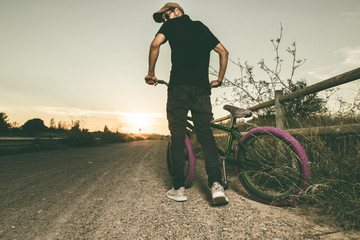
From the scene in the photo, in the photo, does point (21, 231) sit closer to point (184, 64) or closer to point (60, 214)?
point (60, 214)

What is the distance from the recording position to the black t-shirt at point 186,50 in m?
1.96

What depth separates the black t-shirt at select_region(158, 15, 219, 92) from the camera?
1955mm

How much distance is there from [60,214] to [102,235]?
595mm

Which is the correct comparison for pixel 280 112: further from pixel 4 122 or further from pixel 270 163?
pixel 4 122

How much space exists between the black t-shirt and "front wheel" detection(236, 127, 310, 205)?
0.77 meters

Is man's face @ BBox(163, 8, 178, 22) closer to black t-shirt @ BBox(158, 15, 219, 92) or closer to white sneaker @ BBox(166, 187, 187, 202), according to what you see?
black t-shirt @ BBox(158, 15, 219, 92)

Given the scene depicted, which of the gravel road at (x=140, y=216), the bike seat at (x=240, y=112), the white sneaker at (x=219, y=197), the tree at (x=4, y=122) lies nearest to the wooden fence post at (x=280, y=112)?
the bike seat at (x=240, y=112)

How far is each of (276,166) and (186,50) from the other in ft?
4.83

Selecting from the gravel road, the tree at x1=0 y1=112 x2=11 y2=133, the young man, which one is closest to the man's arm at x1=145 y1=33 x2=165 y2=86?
the young man

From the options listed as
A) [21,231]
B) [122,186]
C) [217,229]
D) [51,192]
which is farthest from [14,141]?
[217,229]

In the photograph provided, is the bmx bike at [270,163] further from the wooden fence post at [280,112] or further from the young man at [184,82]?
the wooden fence post at [280,112]

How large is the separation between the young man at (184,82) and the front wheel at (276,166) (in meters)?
0.33

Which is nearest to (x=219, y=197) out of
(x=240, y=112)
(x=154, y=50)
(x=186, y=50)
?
(x=240, y=112)

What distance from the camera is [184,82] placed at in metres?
1.92
